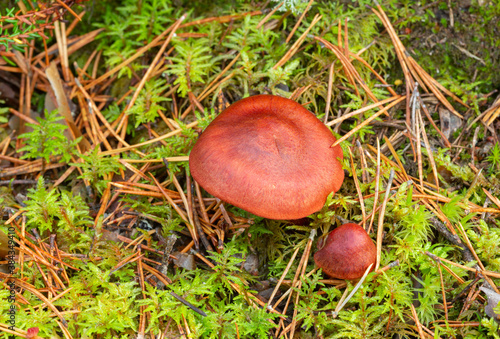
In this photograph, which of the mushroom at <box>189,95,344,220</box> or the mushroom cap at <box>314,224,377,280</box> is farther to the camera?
the mushroom cap at <box>314,224,377,280</box>

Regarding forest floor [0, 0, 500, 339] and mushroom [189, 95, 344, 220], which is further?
forest floor [0, 0, 500, 339]

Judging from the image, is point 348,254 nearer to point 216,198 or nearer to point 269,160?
point 269,160

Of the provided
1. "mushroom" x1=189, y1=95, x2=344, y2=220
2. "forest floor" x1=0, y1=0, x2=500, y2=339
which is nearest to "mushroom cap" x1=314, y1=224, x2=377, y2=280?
"forest floor" x1=0, y1=0, x2=500, y2=339

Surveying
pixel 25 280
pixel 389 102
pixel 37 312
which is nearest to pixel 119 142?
pixel 25 280

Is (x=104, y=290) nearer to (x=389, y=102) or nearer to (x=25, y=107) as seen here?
(x=25, y=107)

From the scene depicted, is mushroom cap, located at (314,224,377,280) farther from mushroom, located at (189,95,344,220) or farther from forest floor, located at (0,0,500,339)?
mushroom, located at (189,95,344,220)

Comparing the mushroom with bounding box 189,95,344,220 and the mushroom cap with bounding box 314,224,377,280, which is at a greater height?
the mushroom with bounding box 189,95,344,220

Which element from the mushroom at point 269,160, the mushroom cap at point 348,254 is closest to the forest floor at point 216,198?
the mushroom cap at point 348,254
